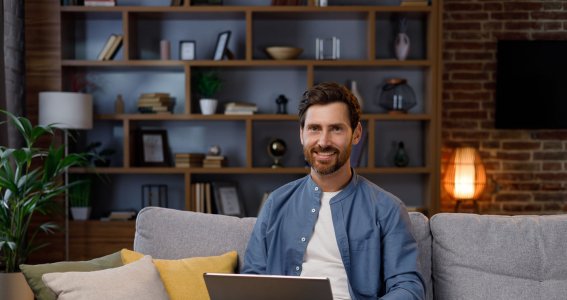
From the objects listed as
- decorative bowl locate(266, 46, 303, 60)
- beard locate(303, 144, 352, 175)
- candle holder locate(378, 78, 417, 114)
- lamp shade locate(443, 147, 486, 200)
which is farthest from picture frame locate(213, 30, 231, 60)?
→ beard locate(303, 144, 352, 175)

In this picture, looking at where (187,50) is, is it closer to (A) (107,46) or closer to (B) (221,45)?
(B) (221,45)

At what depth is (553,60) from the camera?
5.05 m

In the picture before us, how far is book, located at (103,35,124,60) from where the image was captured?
4.66 meters

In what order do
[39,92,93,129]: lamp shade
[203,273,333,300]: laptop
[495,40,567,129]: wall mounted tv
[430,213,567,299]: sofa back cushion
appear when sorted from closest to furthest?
1. [203,273,333,300]: laptop
2. [430,213,567,299]: sofa back cushion
3. [39,92,93,129]: lamp shade
4. [495,40,567,129]: wall mounted tv

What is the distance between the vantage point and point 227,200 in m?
4.74

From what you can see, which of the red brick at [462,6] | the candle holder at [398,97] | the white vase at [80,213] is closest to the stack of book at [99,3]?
the white vase at [80,213]

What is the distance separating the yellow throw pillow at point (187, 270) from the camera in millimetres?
2336

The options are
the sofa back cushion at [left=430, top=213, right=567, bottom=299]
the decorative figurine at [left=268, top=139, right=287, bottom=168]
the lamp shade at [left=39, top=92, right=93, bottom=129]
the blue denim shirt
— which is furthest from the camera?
the decorative figurine at [left=268, top=139, right=287, bottom=168]

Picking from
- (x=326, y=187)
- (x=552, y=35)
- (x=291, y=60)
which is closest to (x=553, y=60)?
(x=552, y=35)

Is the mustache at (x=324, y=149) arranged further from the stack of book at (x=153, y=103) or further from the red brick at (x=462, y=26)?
the red brick at (x=462, y=26)

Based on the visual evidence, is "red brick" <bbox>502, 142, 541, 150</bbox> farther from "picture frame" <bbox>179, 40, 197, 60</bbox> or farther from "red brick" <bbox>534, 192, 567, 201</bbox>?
"picture frame" <bbox>179, 40, 197, 60</bbox>

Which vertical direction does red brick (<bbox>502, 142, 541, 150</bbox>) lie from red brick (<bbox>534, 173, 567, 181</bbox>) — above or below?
above

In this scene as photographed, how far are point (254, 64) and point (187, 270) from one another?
94.7 inches

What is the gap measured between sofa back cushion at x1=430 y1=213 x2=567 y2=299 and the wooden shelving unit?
209 cm
